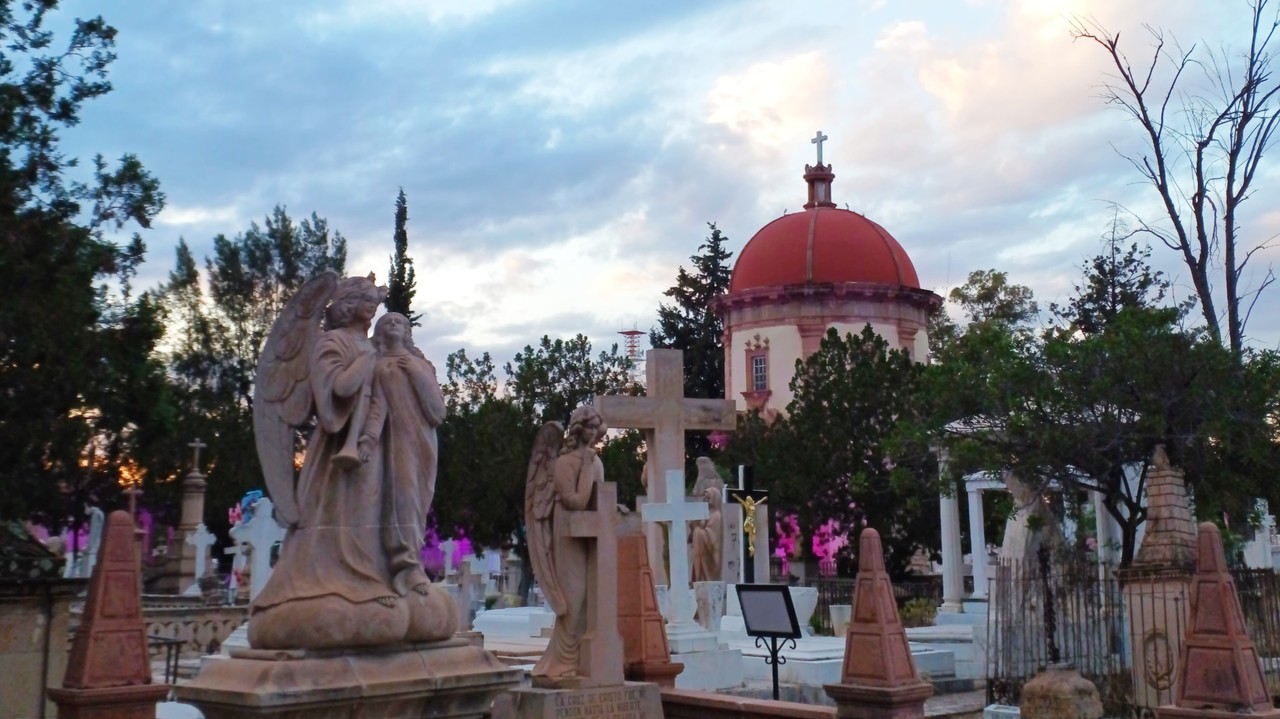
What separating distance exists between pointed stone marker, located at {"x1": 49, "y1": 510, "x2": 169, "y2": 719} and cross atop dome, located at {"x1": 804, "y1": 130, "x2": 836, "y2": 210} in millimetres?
40140

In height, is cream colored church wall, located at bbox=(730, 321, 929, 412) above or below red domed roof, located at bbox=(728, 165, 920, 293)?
below

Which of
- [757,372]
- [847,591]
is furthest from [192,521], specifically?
[757,372]

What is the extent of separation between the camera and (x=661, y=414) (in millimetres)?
16984

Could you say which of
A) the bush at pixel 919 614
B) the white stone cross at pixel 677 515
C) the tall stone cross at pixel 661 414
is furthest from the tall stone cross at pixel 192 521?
the bush at pixel 919 614

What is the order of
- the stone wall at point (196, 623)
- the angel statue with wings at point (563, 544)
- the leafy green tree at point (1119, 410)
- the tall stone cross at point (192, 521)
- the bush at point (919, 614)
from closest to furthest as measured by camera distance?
the angel statue with wings at point (563, 544) → the leafy green tree at point (1119, 410) → the stone wall at point (196, 623) → the bush at point (919, 614) → the tall stone cross at point (192, 521)

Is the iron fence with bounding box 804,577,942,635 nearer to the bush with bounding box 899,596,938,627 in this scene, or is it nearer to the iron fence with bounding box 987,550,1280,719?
the bush with bounding box 899,596,938,627

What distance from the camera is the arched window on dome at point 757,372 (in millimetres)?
41844

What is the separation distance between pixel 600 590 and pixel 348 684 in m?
2.70

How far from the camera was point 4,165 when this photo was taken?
12016 mm

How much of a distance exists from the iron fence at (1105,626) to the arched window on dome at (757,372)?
27.7 m

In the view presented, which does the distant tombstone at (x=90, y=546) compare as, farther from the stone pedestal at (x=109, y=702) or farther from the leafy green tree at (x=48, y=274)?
the stone pedestal at (x=109, y=702)

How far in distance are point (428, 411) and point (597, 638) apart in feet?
8.25

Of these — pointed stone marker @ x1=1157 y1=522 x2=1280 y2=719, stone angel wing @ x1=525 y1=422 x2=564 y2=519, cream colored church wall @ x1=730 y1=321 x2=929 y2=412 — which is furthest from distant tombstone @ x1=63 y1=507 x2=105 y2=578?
cream colored church wall @ x1=730 y1=321 x2=929 y2=412

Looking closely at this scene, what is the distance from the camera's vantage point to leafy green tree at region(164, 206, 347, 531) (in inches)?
1555
